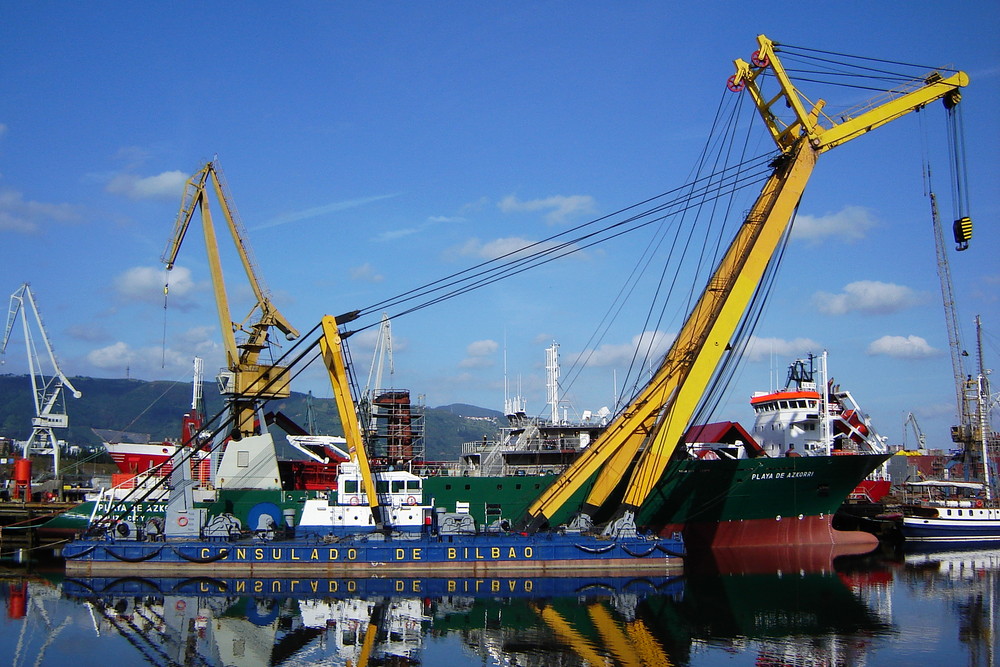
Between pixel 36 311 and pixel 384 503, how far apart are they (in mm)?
34041

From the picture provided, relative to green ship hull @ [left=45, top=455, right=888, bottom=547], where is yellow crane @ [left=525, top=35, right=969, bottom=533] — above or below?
above

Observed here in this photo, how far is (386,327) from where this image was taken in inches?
1793

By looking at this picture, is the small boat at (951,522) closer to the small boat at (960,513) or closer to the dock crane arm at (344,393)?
the small boat at (960,513)

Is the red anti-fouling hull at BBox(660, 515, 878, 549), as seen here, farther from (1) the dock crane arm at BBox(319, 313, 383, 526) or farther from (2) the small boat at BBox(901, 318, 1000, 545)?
(1) the dock crane arm at BBox(319, 313, 383, 526)

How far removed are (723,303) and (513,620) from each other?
12.8m

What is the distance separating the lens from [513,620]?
73.1ft

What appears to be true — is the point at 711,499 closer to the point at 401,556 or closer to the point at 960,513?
the point at 401,556

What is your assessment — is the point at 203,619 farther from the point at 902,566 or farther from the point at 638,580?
the point at 902,566

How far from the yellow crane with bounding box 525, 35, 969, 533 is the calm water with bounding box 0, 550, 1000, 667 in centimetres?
367

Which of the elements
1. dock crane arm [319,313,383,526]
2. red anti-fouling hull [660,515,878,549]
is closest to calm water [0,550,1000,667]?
dock crane arm [319,313,383,526]

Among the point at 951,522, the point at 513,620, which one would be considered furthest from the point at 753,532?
the point at 513,620

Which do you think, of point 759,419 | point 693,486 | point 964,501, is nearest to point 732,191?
point 693,486

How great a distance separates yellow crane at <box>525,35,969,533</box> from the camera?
91.9ft

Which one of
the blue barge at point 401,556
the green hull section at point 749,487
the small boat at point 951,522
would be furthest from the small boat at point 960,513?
the blue barge at point 401,556
